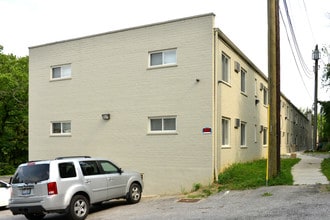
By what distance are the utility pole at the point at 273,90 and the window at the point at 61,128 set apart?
33.6 ft

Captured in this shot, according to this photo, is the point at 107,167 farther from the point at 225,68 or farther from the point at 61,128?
the point at 61,128

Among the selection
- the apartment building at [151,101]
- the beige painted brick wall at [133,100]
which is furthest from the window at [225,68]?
the beige painted brick wall at [133,100]

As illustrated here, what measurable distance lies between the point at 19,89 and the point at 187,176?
87.7ft

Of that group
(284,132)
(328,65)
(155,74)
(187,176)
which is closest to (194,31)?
(155,74)

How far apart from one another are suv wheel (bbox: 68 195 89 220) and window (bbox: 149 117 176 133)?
6161 mm

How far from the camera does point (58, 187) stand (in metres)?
10.4

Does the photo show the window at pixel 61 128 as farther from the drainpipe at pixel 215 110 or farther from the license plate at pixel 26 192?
the license plate at pixel 26 192

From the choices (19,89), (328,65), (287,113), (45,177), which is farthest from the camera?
(287,113)

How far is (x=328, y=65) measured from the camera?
27328 millimetres

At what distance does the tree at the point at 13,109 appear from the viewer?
37656 millimetres

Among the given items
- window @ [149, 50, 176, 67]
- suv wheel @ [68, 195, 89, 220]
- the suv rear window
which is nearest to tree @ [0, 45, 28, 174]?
window @ [149, 50, 176, 67]

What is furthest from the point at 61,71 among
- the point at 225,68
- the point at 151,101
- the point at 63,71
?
the point at 225,68

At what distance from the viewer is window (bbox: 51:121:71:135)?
19.9 metres

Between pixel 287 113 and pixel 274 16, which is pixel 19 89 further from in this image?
pixel 274 16
